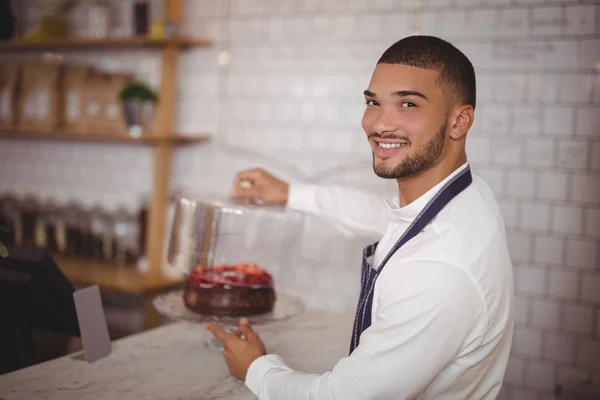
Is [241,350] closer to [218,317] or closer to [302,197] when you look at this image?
[218,317]

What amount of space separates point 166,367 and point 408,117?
0.95m

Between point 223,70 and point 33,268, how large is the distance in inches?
87.3

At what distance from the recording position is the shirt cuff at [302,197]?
7.89 ft

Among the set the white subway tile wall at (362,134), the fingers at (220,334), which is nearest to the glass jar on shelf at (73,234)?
the white subway tile wall at (362,134)

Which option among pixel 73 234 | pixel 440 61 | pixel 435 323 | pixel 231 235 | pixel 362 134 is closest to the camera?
pixel 435 323

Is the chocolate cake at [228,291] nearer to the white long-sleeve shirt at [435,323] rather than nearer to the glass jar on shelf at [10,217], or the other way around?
the white long-sleeve shirt at [435,323]

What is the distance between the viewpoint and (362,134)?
3498 mm

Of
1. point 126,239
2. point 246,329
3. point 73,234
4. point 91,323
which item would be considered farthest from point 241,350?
point 73,234

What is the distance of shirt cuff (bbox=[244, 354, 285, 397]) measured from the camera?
1.67 metres

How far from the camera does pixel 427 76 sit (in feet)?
5.11

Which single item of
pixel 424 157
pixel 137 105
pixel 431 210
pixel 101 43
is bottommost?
pixel 431 210

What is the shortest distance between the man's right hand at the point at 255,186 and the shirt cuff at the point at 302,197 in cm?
6

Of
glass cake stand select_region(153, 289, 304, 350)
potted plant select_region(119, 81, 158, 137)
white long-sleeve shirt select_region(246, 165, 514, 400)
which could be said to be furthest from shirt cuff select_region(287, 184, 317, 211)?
potted plant select_region(119, 81, 158, 137)

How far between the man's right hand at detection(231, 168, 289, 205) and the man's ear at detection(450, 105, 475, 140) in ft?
2.99
